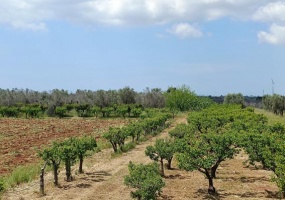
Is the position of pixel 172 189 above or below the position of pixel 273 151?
below

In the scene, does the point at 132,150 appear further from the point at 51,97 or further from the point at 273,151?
the point at 51,97

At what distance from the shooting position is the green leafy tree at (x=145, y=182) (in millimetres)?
19938

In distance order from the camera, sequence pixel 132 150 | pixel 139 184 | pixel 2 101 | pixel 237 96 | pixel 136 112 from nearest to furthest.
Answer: pixel 139 184 → pixel 132 150 → pixel 136 112 → pixel 2 101 → pixel 237 96

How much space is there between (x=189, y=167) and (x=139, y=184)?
433 centimetres

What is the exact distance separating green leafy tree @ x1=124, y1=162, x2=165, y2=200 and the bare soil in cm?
254

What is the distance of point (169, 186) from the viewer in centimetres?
2670

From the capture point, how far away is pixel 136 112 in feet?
320

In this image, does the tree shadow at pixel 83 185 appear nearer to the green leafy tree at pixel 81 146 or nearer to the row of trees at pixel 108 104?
the green leafy tree at pixel 81 146

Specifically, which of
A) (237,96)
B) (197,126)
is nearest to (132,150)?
(197,126)

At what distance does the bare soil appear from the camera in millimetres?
24297

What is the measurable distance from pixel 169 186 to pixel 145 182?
6971 mm

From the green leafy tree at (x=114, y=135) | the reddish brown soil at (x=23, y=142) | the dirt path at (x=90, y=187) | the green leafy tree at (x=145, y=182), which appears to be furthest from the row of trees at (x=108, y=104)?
the green leafy tree at (x=145, y=182)

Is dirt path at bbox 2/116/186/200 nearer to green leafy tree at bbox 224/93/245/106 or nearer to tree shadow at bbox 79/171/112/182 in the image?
tree shadow at bbox 79/171/112/182

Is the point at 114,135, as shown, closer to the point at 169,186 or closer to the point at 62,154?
Result: the point at 62,154
